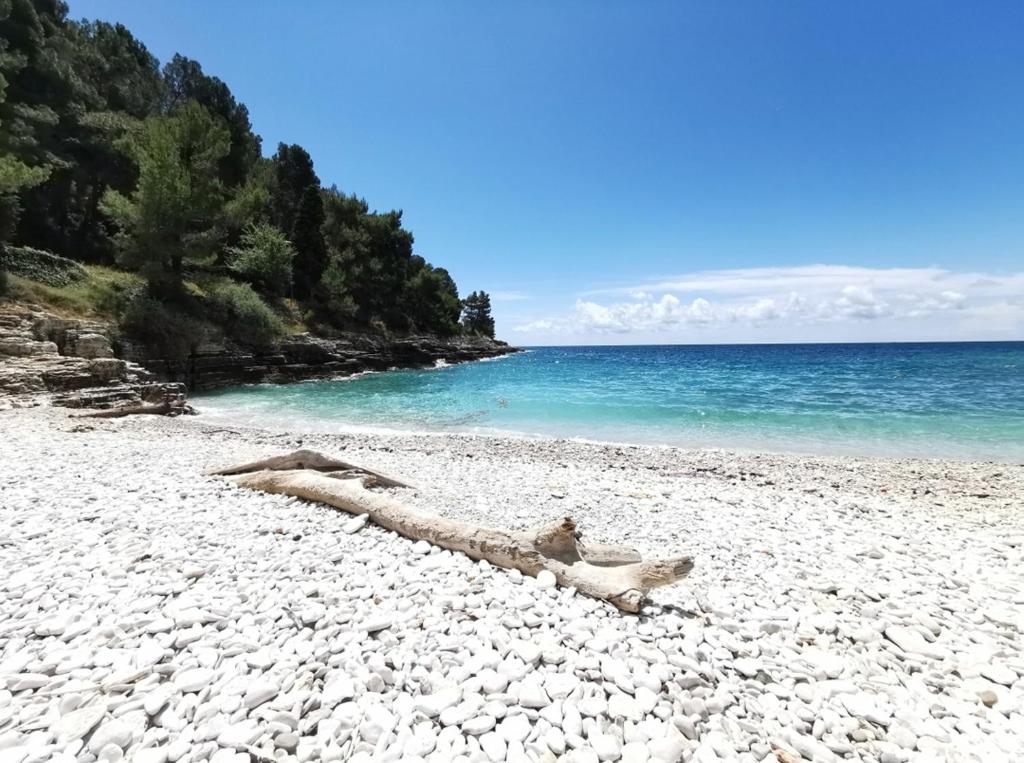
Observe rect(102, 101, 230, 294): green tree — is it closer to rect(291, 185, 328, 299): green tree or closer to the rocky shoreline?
the rocky shoreline

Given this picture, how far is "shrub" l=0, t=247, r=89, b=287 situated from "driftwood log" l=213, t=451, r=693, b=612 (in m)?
24.4

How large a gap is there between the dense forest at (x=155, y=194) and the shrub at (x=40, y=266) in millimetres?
99

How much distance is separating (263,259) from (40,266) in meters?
17.0

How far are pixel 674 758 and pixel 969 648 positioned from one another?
328 centimetres

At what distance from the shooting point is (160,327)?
24.1 metres

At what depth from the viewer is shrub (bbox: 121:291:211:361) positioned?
23375 millimetres

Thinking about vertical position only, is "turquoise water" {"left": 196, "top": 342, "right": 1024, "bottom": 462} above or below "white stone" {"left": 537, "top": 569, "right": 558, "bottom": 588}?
below

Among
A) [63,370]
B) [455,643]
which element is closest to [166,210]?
[63,370]

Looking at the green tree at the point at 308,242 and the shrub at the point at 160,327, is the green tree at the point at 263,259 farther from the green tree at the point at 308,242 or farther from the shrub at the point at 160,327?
the shrub at the point at 160,327

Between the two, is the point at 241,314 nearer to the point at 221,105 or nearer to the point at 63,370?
the point at 63,370

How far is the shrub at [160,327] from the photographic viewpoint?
23375 millimetres

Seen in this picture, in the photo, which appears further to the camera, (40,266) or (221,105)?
(221,105)

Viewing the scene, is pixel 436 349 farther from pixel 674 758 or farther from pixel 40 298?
pixel 674 758

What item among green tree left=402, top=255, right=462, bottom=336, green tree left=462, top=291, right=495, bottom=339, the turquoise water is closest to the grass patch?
the turquoise water
